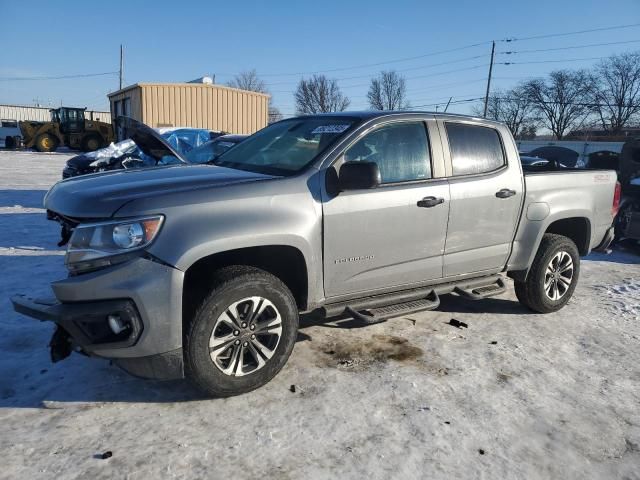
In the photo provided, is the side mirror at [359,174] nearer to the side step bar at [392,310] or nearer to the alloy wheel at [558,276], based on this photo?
the side step bar at [392,310]

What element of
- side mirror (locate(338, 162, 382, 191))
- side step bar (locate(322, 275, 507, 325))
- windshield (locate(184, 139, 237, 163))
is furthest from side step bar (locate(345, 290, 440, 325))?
windshield (locate(184, 139, 237, 163))

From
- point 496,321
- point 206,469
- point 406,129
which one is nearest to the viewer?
point 206,469

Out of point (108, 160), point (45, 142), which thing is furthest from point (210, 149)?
point (45, 142)

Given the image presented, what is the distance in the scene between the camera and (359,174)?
10.6 ft

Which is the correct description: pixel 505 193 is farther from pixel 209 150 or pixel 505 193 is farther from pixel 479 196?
pixel 209 150

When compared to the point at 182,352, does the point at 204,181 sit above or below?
above

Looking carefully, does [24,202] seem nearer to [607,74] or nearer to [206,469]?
[206,469]

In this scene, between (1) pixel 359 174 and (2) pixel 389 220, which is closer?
(1) pixel 359 174

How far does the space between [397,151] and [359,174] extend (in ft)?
2.42

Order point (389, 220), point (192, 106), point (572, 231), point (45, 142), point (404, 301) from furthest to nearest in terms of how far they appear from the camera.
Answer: point (45, 142), point (192, 106), point (572, 231), point (404, 301), point (389, 220)

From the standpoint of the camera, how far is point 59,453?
2.57 m

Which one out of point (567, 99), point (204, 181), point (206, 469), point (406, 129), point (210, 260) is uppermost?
point (567, 99)

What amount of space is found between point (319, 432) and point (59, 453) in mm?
1371

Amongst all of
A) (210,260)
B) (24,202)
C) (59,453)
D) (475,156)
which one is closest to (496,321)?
(475,156)
